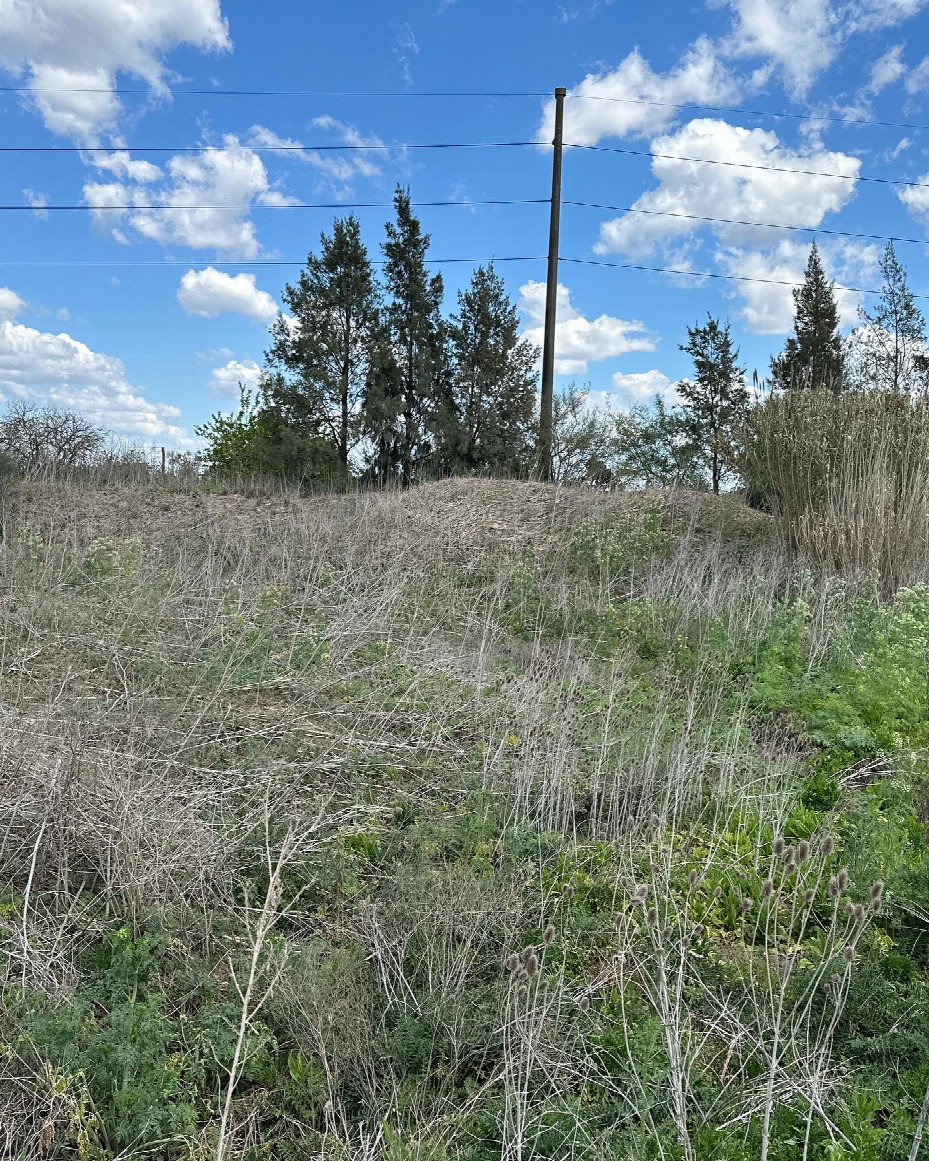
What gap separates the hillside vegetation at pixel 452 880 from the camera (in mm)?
2125

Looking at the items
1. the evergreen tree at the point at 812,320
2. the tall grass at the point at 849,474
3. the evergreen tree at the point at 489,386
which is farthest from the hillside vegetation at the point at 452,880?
the evergreen tree at the point at 812,320

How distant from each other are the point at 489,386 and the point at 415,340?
2.43 m

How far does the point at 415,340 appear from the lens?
23625mm

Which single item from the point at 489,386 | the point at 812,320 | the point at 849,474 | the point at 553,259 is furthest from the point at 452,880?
the point at 812,320

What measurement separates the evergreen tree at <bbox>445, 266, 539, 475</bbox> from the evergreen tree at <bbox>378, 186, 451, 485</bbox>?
18.9 inches

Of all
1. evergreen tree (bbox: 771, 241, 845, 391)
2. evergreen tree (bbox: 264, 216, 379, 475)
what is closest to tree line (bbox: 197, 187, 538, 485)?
evergreen tree (bbox: 264, 216, 379, 475)

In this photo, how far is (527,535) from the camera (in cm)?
1045

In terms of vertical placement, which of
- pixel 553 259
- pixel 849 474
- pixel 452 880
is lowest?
pixel 452 880

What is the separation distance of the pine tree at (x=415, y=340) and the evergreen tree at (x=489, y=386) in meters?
0.52

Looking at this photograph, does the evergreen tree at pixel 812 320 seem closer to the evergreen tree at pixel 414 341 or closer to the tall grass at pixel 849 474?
the evergreen tree at pixel 414 341

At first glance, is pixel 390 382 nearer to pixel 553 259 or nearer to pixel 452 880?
pixel 553 259

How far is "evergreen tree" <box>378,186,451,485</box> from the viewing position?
76.9 ft

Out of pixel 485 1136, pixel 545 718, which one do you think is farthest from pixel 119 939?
pixel 545 718

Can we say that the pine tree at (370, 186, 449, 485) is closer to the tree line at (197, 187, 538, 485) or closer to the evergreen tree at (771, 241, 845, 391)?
the tree line at (197, 187, 538, 485)
